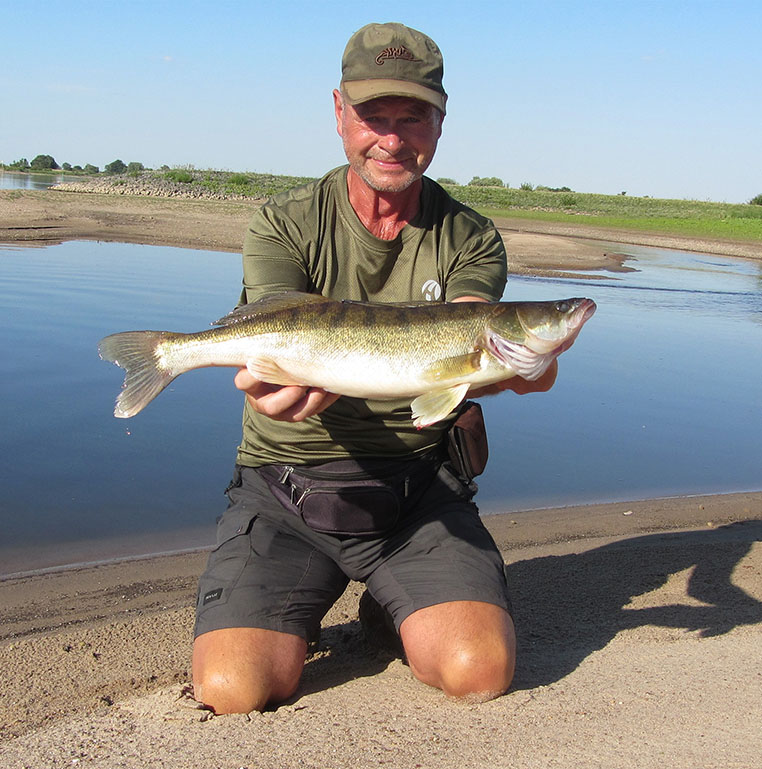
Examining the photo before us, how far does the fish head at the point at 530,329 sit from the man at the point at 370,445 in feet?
1.38

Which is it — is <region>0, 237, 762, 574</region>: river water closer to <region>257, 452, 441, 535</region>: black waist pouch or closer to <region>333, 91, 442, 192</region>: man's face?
<region>257, 452, 441, 535</region>: black waist pouch

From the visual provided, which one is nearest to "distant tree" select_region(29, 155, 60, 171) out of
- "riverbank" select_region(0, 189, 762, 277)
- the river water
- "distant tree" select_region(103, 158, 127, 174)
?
"distant tree" select_region(103, 158, 127, 174)

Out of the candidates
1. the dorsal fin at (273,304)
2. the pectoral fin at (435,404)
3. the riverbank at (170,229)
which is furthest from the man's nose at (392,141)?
the riverbank at (170,229)

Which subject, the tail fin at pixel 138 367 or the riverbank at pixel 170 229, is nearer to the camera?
the tail fin at pixel 138 367

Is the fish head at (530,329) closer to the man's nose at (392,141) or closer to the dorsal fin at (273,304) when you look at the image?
the dorsal fin at (273,304)

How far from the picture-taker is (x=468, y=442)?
4.51 m

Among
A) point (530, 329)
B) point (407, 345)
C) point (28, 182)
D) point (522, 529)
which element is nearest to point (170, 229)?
point (522, 529)

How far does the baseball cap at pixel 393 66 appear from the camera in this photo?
4262 millimetres

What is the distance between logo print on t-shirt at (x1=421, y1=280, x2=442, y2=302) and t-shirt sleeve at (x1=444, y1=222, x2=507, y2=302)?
0.15 ft

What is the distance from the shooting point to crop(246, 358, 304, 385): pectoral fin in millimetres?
3877

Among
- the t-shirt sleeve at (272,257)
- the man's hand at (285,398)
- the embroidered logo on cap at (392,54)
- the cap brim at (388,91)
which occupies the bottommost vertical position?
the man's hand at (285,398)

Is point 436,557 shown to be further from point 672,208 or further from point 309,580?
point 672,208

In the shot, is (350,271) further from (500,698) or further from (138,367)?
(500,698)

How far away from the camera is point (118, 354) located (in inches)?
161
